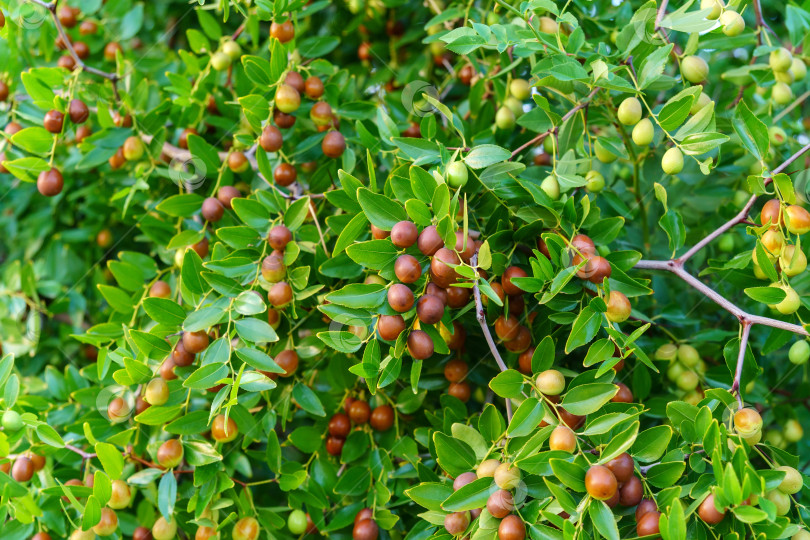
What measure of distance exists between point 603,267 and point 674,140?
11.7 inches

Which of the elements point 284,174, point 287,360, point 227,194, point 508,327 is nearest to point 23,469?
point 287,360

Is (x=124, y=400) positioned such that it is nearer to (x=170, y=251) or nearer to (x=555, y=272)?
(x=170, y=251)

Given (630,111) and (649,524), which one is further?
(630,111)

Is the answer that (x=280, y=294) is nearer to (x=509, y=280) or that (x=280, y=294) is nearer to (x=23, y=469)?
(x=509, y=280)

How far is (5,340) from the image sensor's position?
195 centimetres

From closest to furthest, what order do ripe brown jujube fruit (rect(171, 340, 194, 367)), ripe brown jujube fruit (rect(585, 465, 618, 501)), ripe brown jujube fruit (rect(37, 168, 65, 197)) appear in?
ripe brown jujube fruit (rect(585, 465, 618, 501))
ripe brown jujube fruit (rect(171, 340, 194, 367))
ripe brown jujube fruit (rect(37, 168, 65, 197))

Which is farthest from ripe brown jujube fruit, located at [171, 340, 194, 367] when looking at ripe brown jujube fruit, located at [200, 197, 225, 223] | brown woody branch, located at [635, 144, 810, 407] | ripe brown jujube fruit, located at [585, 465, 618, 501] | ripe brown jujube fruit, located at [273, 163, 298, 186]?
brown woody branch, located at [635, 144, 810, 407]

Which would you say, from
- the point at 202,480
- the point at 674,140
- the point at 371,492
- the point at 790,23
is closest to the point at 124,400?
the point at 202,480

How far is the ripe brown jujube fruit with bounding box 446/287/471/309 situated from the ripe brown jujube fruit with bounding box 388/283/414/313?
4.0 inches

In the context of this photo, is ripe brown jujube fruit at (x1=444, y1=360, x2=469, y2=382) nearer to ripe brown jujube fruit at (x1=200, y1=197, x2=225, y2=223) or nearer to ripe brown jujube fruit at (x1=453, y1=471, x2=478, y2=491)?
ripe brown jujube fruit at (x1=453, y1=471, x2=478, y2=491)

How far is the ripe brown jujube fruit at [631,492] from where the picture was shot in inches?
42.4

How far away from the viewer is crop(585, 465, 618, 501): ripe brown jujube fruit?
3.32ft

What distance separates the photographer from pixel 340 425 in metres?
1.46

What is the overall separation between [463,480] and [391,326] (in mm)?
273
